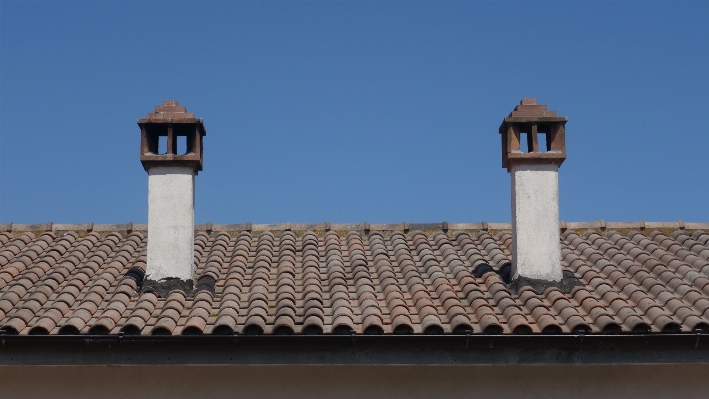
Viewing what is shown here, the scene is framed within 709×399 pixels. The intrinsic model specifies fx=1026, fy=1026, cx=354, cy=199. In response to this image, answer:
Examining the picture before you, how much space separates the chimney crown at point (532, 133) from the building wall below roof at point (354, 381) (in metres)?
2.38

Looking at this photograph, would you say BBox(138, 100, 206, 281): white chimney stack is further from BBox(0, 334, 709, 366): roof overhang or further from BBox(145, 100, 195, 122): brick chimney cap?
BBox(0, 334, 709, 366): roof overhang

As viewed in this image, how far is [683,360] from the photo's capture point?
27.4 feet

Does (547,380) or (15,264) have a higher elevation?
(15,264)

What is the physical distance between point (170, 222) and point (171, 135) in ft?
3.08

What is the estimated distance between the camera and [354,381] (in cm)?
856

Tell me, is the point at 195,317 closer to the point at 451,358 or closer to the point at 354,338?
the point at 354,338

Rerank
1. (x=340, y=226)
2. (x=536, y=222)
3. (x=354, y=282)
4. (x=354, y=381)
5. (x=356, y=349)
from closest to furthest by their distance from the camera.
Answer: (x=356, y=349)
(x=354, y=381)
(x=354, y=282)
(x=536, y=222)
(x=340, y=226)

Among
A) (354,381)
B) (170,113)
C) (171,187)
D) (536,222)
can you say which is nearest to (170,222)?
(171,187)

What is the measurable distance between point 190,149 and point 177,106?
513mm

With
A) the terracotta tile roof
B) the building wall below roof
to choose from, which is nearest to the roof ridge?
the terracotta tile roof

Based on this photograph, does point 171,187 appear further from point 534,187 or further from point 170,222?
point 534,187

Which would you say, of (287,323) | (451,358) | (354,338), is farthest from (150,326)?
(451,358)

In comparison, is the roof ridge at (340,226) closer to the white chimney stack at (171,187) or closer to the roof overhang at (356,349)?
the white chimney stack at (171,187)

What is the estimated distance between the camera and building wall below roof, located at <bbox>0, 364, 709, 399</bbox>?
28.1 ft
